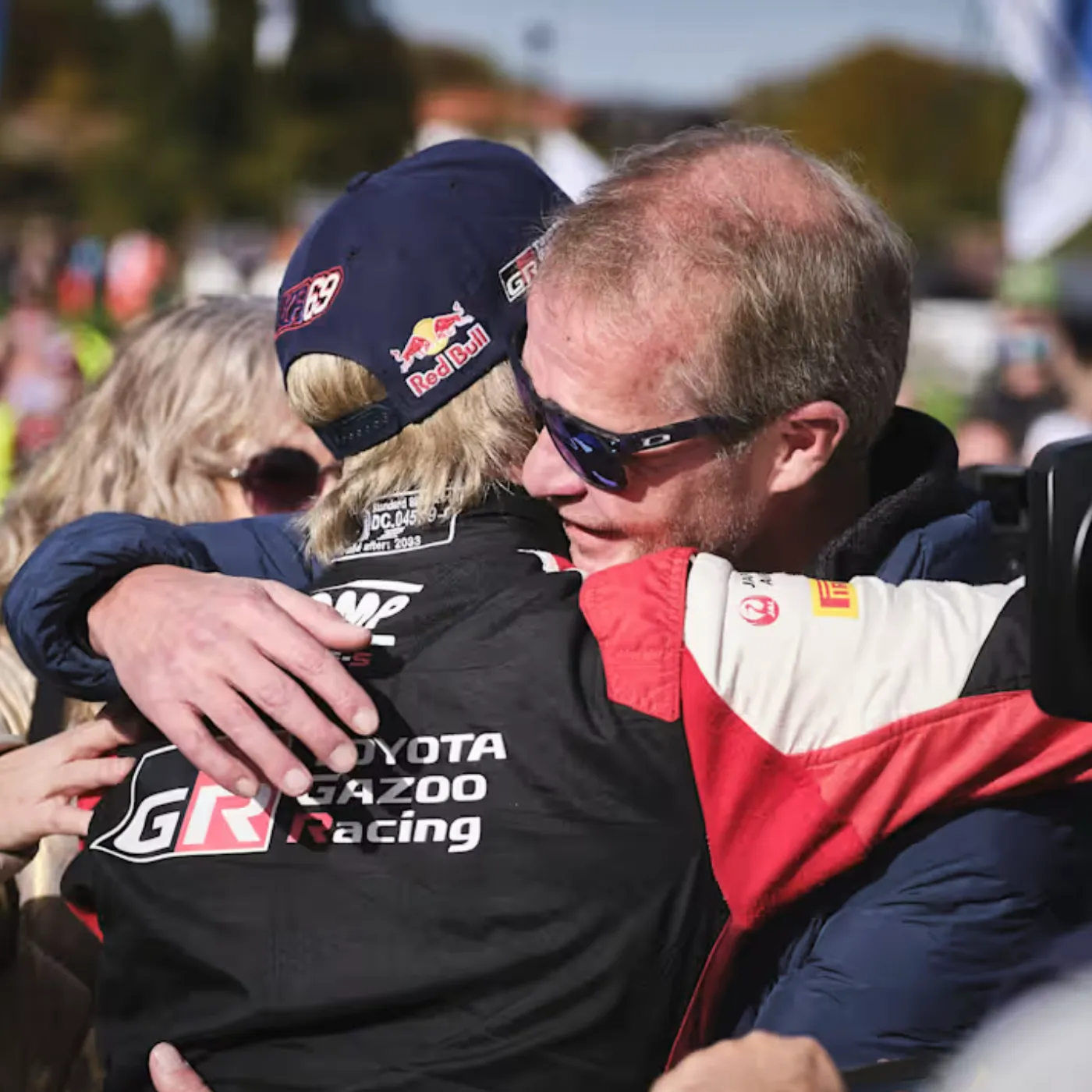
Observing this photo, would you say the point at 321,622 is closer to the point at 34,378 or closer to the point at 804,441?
the point at 804,441

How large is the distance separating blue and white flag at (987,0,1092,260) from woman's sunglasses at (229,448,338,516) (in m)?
5.50

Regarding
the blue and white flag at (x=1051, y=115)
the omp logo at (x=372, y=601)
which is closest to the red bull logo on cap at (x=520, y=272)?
the omp logo at (x=372, y=601)

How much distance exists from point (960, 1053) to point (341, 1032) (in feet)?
2.02

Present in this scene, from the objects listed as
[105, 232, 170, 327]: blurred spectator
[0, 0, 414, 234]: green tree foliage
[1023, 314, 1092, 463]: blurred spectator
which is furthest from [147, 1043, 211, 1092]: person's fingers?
[0, 0, 414, 234]: green tree foliage

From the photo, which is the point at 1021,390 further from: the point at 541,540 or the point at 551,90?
the point at 551,90

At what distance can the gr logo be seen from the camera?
166 centimetres

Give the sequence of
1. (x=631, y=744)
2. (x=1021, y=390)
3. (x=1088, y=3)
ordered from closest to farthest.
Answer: (x=631, y=744) < (x=1088, y=3) < (x=1021, y=390)

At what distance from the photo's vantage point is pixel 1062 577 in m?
1.21

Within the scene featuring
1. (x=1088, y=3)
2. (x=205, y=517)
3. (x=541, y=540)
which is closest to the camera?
(x=541, y=540)

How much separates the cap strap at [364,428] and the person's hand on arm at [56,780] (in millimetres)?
447

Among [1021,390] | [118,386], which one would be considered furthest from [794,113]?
[118,386]

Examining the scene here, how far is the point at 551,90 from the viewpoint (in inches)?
1629

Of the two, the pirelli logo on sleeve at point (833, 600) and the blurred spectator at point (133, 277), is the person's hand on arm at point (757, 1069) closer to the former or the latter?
the pirelli logo on sleeve at point (833, 600)

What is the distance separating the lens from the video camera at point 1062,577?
3.97 feet
